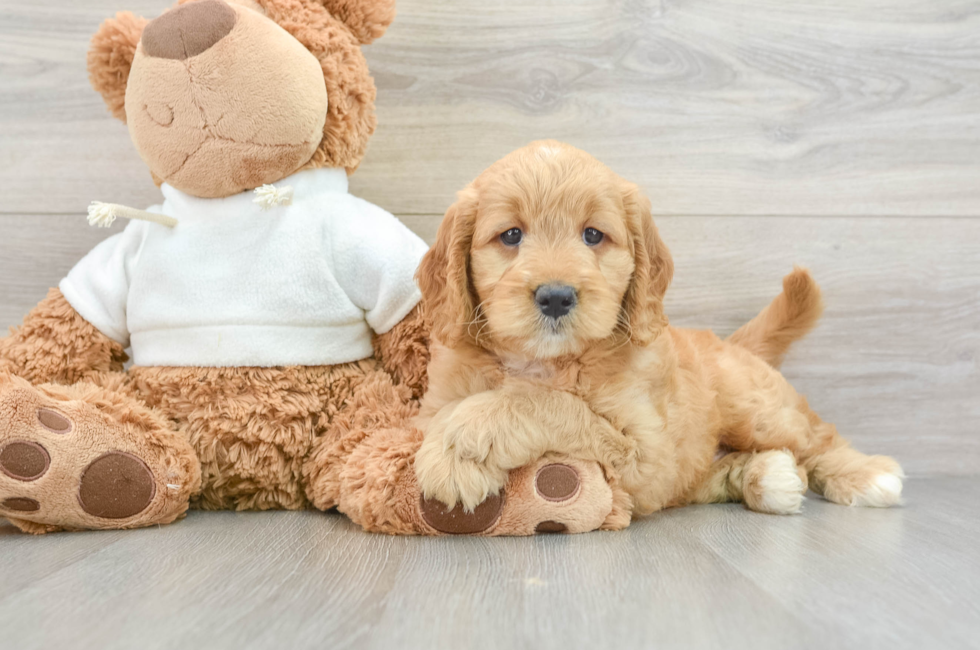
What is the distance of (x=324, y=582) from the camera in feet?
3.60

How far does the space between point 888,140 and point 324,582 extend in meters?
1.92

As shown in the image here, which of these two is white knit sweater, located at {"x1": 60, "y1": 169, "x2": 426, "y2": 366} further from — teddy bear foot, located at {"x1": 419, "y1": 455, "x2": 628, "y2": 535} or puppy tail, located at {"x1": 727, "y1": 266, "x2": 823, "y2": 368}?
puppy tail, located at {"x1": 727, "y1": 266, "x2": 823, "y2": 368}

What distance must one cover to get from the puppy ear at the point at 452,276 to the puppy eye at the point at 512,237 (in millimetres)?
74

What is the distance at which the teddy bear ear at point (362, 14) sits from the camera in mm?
1654

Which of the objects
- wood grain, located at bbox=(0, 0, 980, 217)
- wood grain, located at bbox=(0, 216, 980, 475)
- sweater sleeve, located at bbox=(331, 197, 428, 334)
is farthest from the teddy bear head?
wood grain, located at bbox=(0, 216, 980, 475)

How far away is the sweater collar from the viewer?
64.3 inches

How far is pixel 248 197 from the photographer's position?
64.3 inches

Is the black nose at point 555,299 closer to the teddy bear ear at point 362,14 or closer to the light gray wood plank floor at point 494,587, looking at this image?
the light gray wood plank floor at point 494,587

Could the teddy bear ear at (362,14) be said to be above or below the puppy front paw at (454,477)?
above

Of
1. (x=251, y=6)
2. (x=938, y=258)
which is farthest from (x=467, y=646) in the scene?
(x=938, y=258)

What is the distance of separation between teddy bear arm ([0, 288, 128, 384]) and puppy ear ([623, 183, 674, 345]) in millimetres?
1145

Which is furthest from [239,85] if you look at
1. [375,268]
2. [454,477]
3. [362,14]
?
[454,477]

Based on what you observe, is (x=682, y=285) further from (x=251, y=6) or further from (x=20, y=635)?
(x=20, y=635)

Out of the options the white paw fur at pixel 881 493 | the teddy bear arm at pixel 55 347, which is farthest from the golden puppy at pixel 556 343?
the teddy bear arm at pixel 55 347
